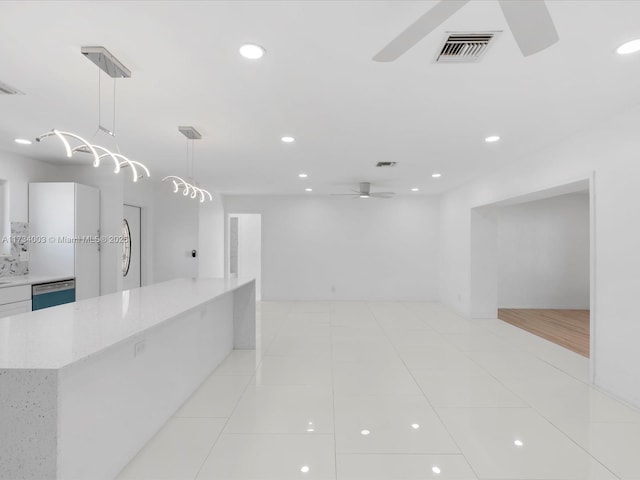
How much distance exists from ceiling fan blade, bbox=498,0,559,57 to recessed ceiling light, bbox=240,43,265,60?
1.38 meters

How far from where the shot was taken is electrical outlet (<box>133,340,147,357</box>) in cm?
237

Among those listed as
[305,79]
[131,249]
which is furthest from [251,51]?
[131,249]

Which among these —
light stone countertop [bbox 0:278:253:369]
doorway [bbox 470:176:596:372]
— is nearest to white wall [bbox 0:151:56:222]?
light stone countertop [bbox 0:278:253:369]

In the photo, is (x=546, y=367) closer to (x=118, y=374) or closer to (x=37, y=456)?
(x=118, y=374)

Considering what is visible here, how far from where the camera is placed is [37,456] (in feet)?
4.85

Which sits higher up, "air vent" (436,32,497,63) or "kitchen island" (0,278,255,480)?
"air vent" (436,32,497,63)

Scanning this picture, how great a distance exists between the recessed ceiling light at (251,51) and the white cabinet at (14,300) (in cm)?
369

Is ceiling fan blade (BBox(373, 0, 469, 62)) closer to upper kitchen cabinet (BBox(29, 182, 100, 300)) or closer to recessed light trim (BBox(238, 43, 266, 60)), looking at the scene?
recessed light trim (BBox(238, 43, 266, 60))

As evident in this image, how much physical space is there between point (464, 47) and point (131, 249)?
651 cm

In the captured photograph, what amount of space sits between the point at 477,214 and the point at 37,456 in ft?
22.0

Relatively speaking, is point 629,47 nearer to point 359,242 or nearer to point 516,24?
point 516,24

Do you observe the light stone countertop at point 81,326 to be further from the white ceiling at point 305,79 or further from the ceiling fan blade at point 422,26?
the ceiling fan blade at point 422,26

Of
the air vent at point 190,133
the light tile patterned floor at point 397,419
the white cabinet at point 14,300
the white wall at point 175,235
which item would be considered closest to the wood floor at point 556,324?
the light tile patterned floor at point 397,419

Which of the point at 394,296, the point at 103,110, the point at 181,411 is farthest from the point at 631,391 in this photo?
the point at 394,296
